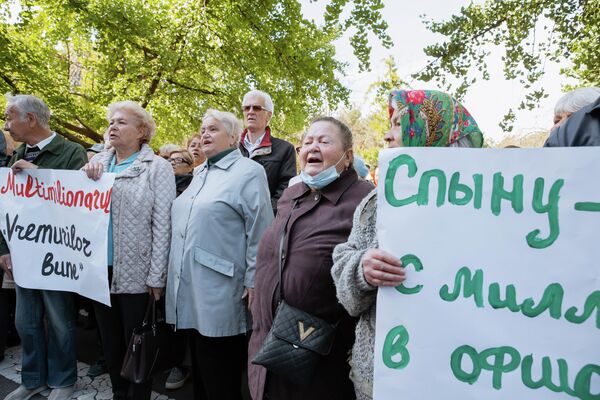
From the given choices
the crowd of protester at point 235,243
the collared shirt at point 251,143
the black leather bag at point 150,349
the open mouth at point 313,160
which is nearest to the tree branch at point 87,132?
the crowd of protester at point 235,243

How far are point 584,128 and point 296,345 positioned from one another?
1246 millimetres

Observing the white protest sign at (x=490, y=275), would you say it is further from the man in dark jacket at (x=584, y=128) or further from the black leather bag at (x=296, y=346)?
the black leather bag at (x=296, y=346)

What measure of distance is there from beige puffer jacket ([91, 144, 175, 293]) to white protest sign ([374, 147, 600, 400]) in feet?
5.45

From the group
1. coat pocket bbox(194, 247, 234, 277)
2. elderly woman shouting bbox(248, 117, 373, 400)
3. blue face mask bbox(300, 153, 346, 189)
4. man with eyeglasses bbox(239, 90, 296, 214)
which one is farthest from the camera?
man with eyeglasses bbox(239, 90, 296, 214)

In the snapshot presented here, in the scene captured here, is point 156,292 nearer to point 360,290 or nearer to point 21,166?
point 21,166

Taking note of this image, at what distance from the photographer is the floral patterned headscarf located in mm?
1396

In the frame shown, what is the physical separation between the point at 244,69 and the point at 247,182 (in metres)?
5.89

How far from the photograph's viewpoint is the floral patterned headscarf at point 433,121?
1.40 m

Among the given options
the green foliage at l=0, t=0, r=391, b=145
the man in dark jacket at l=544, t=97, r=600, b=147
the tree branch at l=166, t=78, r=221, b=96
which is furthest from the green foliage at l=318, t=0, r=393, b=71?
the man in dark jacket at l=544, t=97, r=600, b=147

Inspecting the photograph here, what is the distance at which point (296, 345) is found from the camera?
1551 mm

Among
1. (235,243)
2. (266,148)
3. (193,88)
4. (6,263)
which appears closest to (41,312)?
(6,263)

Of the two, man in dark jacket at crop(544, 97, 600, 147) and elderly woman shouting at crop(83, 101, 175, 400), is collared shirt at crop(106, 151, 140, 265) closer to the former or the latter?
elderly woman shouting at crop(83, 101, 175, 400)

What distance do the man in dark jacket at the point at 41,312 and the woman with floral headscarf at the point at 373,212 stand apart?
2352mm

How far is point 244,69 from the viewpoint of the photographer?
7.67 m
